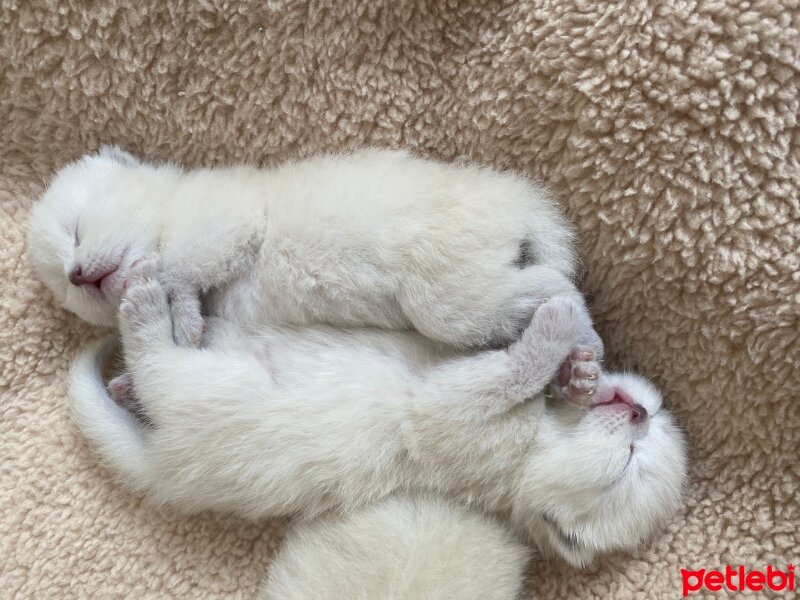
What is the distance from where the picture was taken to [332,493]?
1.08m

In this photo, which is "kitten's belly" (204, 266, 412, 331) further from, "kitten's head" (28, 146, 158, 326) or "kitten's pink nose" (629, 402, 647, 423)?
"kitten's pink nose" (629, 402, 647, 423)

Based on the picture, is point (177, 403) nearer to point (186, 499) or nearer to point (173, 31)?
point (186, 499)

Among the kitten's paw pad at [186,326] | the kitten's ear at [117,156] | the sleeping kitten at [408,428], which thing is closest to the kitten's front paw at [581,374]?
the sleeping kitten at [408,428]

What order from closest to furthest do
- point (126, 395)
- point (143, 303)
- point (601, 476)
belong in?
point (601, 476)
point (143, 303)
point (126, 395)

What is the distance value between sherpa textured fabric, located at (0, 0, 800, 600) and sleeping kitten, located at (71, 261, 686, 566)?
0.38 feet

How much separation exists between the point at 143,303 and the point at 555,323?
2.12 feet

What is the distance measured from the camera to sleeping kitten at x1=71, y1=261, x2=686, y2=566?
1.03 meters

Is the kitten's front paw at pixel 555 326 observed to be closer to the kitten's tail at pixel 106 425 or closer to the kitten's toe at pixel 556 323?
the kitten's toe at pixel 556 323

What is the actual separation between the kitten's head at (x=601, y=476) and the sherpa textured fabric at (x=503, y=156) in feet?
0.31

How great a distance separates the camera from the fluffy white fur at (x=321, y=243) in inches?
40.9

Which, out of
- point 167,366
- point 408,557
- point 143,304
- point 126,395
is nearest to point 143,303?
point 143,304

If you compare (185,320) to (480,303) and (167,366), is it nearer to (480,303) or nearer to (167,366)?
(167,366)

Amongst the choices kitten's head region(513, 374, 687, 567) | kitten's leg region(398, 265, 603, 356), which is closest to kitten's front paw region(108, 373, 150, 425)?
kitten's leg region(398, 265, 603, 356)

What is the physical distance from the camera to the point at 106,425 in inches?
47.5
